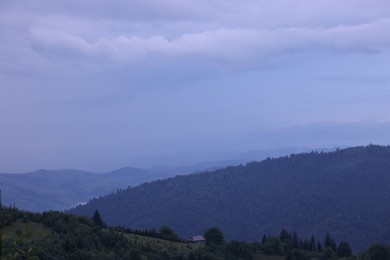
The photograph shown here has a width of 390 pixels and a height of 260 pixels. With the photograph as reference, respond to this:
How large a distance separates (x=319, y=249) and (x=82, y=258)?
131 ft

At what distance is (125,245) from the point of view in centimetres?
6794

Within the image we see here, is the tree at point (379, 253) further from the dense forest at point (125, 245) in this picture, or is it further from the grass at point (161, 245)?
the grass at point (161, 245)

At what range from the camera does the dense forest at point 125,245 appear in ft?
197

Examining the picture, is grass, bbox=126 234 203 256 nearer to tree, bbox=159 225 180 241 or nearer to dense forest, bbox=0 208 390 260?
dense forest, bbox=0 208 390 260

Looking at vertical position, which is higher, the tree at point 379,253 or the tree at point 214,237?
the tree at point 214,237

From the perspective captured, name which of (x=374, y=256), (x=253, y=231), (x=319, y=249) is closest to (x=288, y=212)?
(x=253, y=231)

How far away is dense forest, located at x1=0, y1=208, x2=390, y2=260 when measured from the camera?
2370 inches

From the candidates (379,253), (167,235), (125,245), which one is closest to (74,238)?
(125,245)

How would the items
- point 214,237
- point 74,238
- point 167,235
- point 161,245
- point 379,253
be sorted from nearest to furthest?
point 74,238, point 379,253, point 161,245, point 214,237, point 167,235

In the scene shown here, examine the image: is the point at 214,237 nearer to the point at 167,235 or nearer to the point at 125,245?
the point at 167,235

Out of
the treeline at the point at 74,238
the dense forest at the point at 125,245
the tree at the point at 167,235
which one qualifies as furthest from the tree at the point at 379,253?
the tree at the point at 167,235

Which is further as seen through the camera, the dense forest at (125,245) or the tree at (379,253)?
the tree at (379,253)

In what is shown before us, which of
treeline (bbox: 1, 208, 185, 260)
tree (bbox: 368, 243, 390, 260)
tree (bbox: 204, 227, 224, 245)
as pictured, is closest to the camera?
treeline (bbox: 1, 208, 185, 260)

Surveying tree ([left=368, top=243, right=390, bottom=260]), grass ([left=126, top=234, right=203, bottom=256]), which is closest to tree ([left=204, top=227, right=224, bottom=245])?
grass ([left=126, top=234, right=203, bottom=256])
